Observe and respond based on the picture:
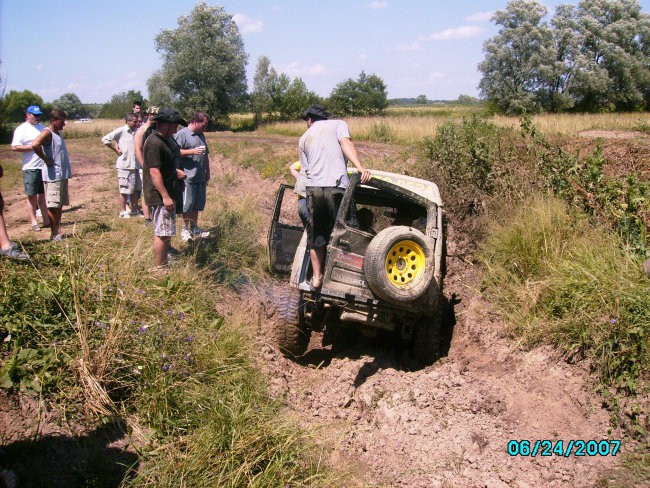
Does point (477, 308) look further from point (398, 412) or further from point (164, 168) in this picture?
point (164, 168)

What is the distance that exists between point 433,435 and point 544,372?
1195 millimetres

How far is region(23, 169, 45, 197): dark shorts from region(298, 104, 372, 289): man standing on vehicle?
500cm

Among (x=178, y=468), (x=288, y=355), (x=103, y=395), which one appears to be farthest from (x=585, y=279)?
(x=103, y=395)

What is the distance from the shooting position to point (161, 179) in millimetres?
6145

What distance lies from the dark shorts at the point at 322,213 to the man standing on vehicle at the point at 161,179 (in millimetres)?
1918

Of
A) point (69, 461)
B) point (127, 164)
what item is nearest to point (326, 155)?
point (69, 461)

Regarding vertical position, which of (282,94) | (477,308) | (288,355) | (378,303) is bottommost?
(288,355)

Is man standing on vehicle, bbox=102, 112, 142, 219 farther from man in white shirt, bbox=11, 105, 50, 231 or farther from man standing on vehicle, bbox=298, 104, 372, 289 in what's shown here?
man standing on vehicle, bbox=298, 104, 372, 289

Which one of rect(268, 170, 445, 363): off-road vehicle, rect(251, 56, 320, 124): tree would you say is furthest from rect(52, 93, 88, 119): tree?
rect(268, 170, 445, 363): off-road vehicle

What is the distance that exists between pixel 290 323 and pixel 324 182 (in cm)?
145

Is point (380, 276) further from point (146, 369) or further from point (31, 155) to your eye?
point (31, 155)

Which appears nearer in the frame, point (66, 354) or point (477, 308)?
point (66, 354)

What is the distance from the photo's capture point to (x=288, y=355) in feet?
18.9

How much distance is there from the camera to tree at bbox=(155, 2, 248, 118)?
150ft
